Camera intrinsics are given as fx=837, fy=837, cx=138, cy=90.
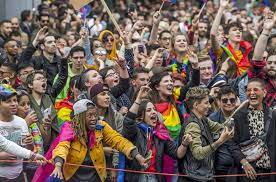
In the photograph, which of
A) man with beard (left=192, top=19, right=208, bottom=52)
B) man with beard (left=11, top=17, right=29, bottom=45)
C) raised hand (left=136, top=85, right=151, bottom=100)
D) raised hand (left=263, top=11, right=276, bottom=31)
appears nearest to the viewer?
Result: raised hand (left=136, top=85, right=151, bottom=100)

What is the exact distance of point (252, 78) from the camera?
10.7 m

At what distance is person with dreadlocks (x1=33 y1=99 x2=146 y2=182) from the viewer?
924 cm

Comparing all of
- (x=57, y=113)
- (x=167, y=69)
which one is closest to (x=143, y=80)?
(x=167, y=69)

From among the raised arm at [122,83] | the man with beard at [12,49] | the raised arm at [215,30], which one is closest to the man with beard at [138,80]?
the raised arm at [122,83]

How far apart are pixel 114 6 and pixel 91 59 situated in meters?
14.7

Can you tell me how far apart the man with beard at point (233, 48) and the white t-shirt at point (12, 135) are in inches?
185

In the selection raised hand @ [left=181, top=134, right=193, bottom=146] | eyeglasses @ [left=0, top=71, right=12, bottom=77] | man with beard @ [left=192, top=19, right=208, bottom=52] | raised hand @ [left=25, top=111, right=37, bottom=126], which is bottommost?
raised hand @ [left=181, top=134, right=193, bottom=146]

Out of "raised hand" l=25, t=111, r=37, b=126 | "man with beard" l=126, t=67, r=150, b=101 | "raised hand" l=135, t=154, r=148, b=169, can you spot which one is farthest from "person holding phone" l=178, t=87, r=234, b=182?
"raised hand" l=25, t=111, r=37, b=126

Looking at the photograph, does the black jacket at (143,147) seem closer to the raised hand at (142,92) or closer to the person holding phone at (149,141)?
the person holding phone at (149,141)

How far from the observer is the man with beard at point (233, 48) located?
1350 cm

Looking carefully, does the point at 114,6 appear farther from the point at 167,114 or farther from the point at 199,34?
the point at 167,114

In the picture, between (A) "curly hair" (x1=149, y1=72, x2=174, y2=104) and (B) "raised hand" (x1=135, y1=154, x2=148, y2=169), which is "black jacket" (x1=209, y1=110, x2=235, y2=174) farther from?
(B) "raised hand" (x1=135, y1=154, x2=148, y2=169)

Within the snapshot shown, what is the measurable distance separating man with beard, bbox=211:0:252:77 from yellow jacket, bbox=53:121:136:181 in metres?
4.22

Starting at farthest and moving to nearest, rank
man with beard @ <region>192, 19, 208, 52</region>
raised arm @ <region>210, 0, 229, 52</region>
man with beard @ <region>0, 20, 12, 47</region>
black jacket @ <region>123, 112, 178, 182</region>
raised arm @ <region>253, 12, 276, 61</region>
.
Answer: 1. man with beard @ <region>0, 20, 12, 47</region>
2. man with beard @ <region>192, 19, 208, 52</region>
3. raised arm @ <region>210, 0, 229, 52</region>
4. raised arm @ <region>253, 12, 276, 61</region>
5. black jacket @ <region>123, 112, 178, 182</region>
